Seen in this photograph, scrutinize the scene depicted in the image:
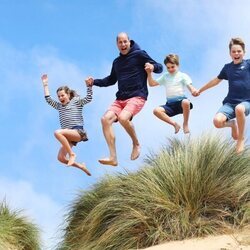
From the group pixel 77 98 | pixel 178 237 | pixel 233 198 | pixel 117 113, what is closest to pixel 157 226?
pixel 178 237

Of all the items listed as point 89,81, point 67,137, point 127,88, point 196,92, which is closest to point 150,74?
point 127,88

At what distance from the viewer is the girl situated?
32.4ft

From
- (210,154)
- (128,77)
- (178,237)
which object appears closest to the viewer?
(178,237)

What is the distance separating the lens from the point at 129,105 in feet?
31.1

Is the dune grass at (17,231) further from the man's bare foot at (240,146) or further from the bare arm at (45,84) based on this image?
the man's bare foot at (240,146)

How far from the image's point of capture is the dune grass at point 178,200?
824 centimetres

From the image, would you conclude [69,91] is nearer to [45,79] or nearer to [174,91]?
[45,79]

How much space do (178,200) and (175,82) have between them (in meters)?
2.32

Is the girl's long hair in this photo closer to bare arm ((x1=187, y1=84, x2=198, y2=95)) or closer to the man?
the man

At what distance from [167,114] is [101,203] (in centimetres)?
196

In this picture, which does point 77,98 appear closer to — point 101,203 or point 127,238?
point 101,203

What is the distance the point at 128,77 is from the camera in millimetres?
9711

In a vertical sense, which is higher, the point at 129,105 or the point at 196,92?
the point at 196,92

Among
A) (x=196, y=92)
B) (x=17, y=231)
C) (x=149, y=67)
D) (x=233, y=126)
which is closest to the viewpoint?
(x=233, y=126)
